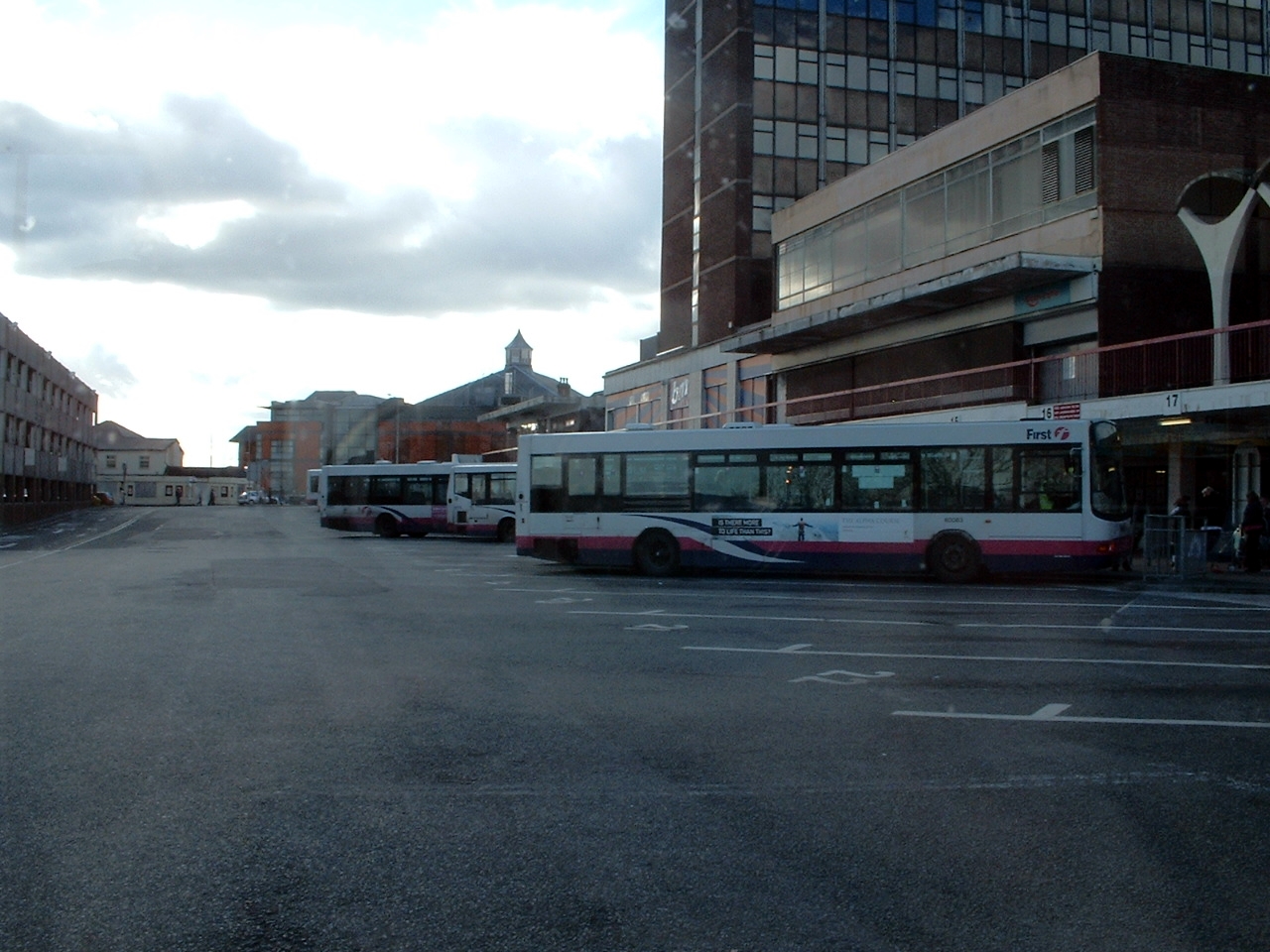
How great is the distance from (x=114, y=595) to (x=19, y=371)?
58.2 metres

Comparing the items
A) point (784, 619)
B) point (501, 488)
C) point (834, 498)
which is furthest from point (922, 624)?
point (501, 488)

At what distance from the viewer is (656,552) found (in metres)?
22.1

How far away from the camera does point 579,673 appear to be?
969 centimetres

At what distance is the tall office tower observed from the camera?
49219 mm

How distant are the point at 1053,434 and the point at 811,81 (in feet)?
114

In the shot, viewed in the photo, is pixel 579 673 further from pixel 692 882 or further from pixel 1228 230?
pixel 1228 230

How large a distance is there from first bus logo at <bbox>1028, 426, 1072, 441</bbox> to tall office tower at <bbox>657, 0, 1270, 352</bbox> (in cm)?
2877

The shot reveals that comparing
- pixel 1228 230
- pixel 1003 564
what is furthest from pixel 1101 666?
pixel 1228 230

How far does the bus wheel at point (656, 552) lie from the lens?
2186cm

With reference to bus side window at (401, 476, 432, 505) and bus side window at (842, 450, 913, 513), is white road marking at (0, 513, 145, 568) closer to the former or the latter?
bus side window at (401, 476, 432, 505)

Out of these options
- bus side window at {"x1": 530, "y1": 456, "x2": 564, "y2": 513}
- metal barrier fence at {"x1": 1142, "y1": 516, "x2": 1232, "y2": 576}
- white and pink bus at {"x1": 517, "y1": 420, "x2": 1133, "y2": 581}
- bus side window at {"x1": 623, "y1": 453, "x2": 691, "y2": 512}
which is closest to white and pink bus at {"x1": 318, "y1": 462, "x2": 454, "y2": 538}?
bus side window at {"x1": 530, "y1": 456, "x2": 564, "y2": 513}

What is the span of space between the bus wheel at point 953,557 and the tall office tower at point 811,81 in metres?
28.6

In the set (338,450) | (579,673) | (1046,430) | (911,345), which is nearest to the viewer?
(579,673)

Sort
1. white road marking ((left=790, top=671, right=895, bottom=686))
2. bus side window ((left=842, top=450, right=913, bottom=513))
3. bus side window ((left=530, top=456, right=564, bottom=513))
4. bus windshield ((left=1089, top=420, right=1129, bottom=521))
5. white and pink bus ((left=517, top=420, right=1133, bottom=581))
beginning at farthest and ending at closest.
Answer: bus side window ((left=530, top=456, right=564, bottom=513))
bus side window ((left=842, top=450, right=913, bottom=513))
white and pink bus ((left=517, top=420, right=1133, bottom=581))
bus windshield ((left=1089, top=420, right=1129, bottom=521))
white road marking ((left=790, top=671, right=895, bottom=686))
